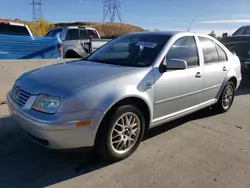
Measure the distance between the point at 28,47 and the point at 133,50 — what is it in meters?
3.76

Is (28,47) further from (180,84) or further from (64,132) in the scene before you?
(64,132)

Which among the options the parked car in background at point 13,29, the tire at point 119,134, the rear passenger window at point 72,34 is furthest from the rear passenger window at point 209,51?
the rear passenger window at point 72,34

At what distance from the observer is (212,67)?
4.60m

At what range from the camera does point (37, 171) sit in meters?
3.04

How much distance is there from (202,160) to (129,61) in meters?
1.69

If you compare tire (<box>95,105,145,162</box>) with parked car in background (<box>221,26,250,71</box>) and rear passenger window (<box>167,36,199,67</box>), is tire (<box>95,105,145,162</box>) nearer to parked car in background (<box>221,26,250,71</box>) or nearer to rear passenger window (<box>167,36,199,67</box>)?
rear passenger window (<box>167,36,199,67</box>)

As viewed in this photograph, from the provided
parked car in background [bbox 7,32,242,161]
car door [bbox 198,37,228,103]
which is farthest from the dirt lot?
car door [bbox 198,37,228,103]

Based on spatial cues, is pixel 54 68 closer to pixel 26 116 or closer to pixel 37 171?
pixel 26 116

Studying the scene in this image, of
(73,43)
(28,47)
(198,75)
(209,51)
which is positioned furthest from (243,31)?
(28,47)

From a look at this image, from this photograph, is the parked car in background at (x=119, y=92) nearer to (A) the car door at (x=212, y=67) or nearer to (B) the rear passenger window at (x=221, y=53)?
→ (A) the car door at (x=212, y=67)

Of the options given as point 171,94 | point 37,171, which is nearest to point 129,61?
point 171,94

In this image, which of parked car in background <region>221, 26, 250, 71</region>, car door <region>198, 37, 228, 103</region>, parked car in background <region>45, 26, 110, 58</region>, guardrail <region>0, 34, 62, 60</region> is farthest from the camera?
parked car in background <region>45, 26, 110, 58</region>

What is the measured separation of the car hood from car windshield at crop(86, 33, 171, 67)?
291 mm

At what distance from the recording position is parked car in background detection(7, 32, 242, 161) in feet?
9.09
